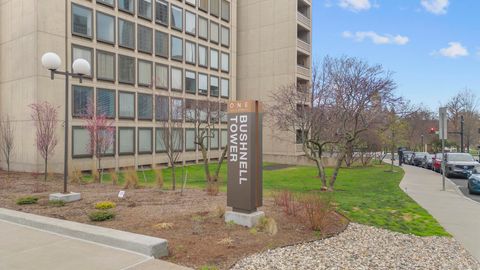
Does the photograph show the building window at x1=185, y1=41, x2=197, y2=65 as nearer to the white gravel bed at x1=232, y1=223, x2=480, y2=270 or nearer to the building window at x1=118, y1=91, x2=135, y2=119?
the building window at x1=118, y1=91, x2=135, y2=119

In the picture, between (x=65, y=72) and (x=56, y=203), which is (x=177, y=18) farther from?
(x=56, y=203)

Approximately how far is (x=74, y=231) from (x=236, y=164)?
324 centimetres

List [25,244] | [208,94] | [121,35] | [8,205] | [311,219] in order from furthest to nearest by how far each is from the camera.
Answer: [208,94], [121,35], [8,205], [311,219], [25,244]

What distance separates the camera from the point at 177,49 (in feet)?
110

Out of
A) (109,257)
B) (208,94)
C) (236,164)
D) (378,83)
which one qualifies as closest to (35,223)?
(109,257)

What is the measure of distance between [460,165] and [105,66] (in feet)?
83.2

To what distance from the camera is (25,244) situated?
6.36m

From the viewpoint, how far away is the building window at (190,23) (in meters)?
34.9

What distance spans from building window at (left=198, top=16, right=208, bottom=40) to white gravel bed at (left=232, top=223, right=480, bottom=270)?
105 feet

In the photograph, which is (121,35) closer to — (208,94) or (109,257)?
(208,94)

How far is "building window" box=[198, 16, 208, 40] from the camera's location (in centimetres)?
3645

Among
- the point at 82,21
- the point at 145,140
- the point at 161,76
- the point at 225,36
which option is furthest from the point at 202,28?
the point at 82,21

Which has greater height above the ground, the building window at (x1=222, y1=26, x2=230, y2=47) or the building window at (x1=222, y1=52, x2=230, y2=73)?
the building window at (x1=222, y1=26, x2=230, y2=47)

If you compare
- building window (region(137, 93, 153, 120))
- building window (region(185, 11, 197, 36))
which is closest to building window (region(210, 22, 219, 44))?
building window (region(185, 11, 197, 36))
